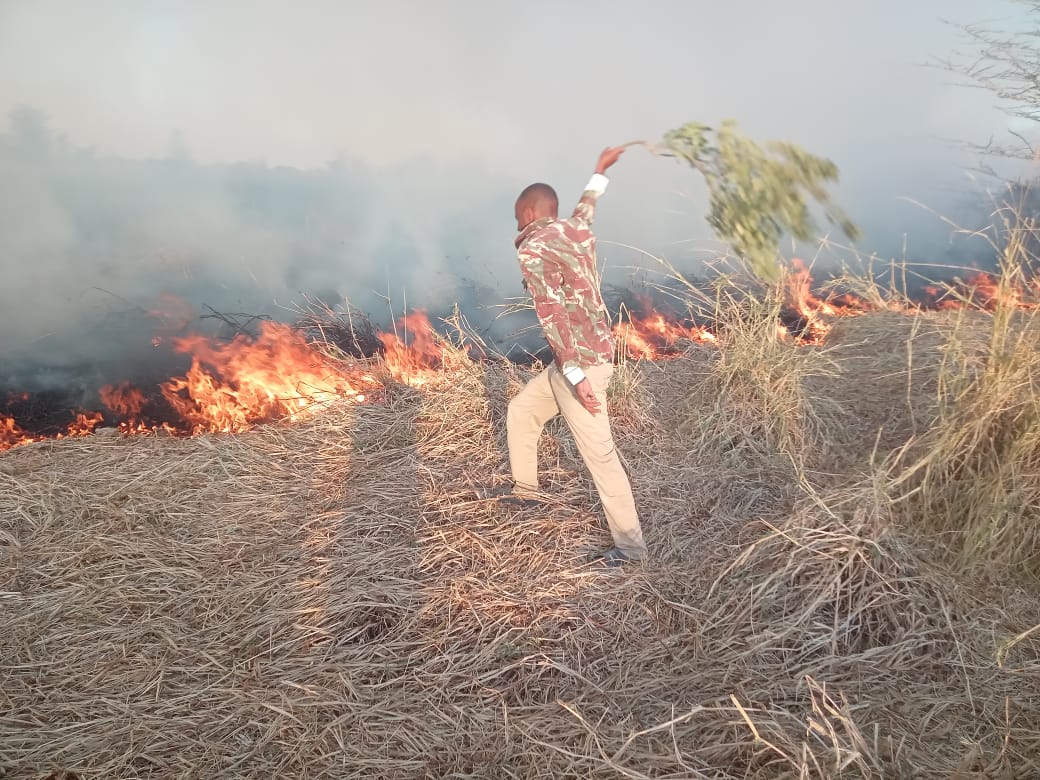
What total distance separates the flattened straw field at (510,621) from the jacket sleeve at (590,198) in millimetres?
1607

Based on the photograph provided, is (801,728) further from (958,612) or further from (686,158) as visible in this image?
(686,158)

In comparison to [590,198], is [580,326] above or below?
below

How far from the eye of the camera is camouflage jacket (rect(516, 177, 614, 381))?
9.97 ft

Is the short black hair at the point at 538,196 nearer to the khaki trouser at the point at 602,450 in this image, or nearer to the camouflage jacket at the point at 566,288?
the camouflage jacket at the point at 566,288

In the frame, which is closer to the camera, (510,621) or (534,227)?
(510,621)

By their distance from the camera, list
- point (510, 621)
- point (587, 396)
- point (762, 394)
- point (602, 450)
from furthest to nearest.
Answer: point (762, 394), point (602, 450), point (587, 396), point (510, 621)

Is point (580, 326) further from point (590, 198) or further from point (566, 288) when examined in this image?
point (590, 198)

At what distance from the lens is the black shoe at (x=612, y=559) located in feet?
10.8

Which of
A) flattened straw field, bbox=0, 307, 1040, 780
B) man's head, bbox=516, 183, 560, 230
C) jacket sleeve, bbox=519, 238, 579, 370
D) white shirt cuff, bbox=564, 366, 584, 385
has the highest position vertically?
man's head, bbox=516, 183, 560, 230

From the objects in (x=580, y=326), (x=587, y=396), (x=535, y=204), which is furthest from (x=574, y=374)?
(x=535, y=204)

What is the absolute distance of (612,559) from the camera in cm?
331

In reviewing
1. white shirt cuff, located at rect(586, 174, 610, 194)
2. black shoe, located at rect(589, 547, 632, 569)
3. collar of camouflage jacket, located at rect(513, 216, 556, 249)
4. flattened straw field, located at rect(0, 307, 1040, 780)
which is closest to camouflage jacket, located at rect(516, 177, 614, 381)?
collar of camouflage jacket, located at rect(513, 216, 556, 249)

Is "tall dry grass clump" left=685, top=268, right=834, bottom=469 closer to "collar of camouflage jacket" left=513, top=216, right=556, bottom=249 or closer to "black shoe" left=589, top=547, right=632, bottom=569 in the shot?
"black shoe" left=589, top=547, right=632, bottom=569

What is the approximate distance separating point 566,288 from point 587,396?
1.71 feet
